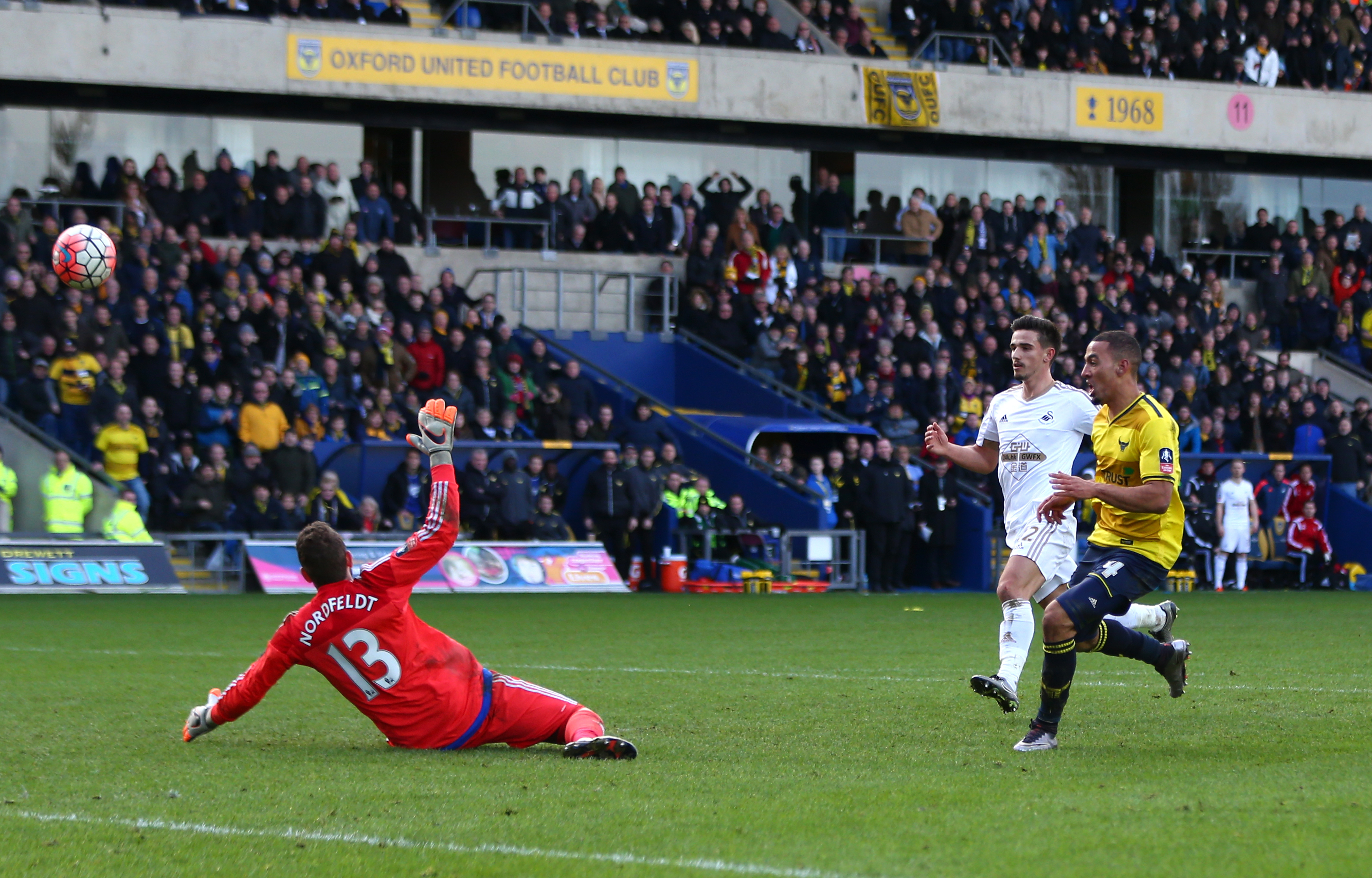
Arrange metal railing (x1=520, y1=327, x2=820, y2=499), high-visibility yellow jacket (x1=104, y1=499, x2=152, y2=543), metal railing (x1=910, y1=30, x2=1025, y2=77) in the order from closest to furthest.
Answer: high-visibility yellow jacket (x1=104, y1=499, x2=152, y2=543)
metal railing (x1=520, y1=327, x2=820, y2=499)
metal railing (x1=910, y1=30, x2=1025, y2=77)

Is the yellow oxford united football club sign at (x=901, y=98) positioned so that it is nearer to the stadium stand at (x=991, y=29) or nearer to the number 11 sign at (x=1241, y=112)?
the stadium stand at (x=991, y=29)

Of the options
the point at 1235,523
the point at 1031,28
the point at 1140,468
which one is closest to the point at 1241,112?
the point at 1031,28

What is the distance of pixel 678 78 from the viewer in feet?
99.2

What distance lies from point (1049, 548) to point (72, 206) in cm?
2063

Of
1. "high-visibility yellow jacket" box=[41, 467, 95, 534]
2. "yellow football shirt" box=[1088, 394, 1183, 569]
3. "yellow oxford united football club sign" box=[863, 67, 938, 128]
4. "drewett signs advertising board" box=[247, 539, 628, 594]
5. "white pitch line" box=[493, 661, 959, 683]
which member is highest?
"yellow oxford united football club sign" box=[863, 67, 938, 128]

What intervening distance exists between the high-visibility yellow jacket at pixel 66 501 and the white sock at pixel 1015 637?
1378 cm

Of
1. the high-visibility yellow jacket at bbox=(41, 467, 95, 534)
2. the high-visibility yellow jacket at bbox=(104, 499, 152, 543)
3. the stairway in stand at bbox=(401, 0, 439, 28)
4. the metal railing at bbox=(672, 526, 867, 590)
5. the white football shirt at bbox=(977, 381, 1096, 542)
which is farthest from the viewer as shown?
the stairway in stand at bbox=(401, 0, 439, 28)

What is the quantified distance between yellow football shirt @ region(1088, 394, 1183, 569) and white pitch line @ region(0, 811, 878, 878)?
3.37 metres

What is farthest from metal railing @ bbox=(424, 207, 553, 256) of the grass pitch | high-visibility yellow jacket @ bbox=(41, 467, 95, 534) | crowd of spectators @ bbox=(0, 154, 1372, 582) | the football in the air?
the grass pitch

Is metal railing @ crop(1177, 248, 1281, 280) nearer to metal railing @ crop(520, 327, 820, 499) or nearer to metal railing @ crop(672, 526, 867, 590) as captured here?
metal railing @ crop(520, 327, 820, 499)

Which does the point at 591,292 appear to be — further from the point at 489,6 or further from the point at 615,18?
the point at 489,6

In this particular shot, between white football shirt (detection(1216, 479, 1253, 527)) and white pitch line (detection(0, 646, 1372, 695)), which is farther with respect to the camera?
white football shirt (detection(1216, 479, 1253, 527))

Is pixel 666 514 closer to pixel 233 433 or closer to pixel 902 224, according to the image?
pixel 233 433

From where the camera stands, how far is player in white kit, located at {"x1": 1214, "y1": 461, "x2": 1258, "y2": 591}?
24922mm
